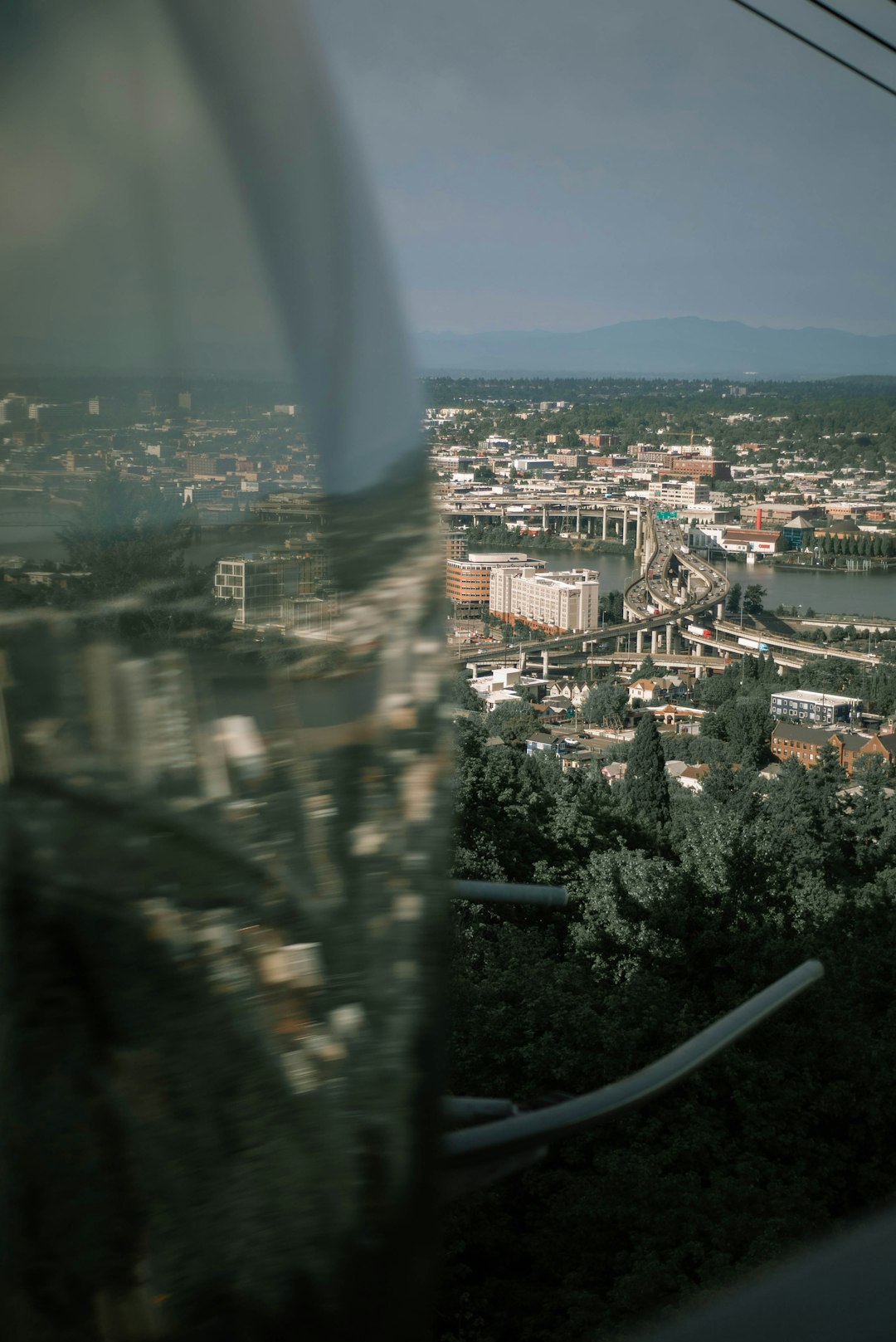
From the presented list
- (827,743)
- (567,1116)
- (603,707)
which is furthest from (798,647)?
(567,1116)

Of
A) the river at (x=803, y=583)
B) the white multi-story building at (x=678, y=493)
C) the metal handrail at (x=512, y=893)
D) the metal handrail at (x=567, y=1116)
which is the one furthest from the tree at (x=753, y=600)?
the metal handrail at (x=567, y=1116)

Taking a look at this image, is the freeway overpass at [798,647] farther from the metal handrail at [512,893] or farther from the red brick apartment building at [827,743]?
the metal handrail at [512,893]

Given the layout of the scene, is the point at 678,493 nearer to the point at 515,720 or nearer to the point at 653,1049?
the point at 515,720

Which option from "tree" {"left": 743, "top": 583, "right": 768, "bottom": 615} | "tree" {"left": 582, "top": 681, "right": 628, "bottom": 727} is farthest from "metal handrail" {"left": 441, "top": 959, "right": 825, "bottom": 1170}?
"tree" {"left": 743, "top": 583, "right": 768, "bottom": 615}

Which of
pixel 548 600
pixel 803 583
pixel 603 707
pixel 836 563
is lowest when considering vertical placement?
pixel 603 707

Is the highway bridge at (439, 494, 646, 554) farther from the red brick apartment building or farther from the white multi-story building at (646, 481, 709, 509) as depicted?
the red brick apartment building

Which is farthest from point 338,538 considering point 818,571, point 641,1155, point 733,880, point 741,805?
point 818,571
